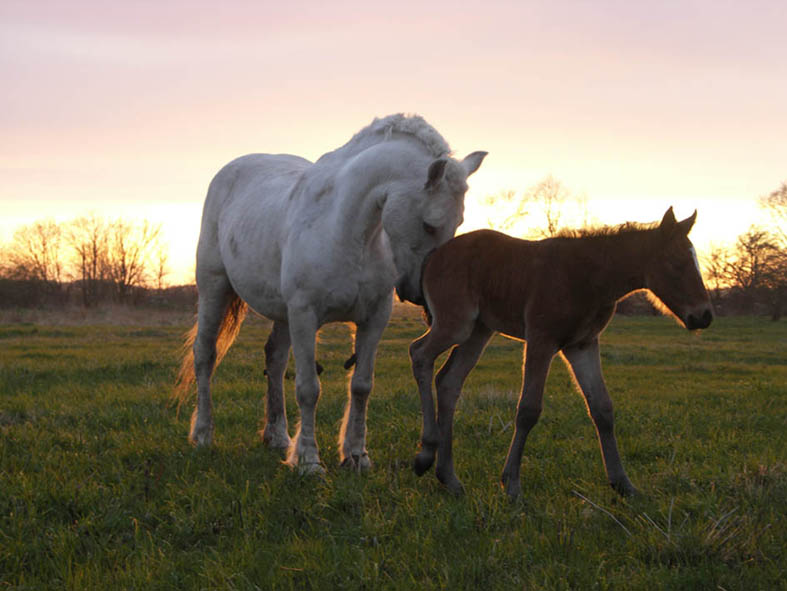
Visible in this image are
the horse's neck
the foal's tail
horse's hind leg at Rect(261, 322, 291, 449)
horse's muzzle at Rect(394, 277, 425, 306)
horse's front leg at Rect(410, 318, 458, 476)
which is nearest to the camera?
horse's front leg at Rect(410, 318, 458, 476)

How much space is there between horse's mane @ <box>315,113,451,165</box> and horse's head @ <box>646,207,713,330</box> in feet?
5.20

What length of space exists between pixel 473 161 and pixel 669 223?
1.45m

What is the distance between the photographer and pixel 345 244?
461cm

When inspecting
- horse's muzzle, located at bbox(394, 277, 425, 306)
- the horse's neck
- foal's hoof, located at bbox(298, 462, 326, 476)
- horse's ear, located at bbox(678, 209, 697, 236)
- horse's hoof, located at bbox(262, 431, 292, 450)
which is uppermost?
the horse's neck

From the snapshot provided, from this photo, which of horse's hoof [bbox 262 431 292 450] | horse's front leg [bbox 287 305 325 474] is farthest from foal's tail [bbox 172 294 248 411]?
horse's front leg [bbox 287 305 325 474]

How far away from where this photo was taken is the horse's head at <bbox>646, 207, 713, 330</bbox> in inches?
136

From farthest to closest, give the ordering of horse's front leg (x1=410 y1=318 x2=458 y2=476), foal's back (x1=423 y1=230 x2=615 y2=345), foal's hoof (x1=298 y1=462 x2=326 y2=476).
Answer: foal's hoof (x1=298 y1=462 x2=326 y2=476) → horse's front leg (x1=410 y1=318 x2=458 y2=476) → foal's back (x1=423 y1=230 x2=615 y2=345)

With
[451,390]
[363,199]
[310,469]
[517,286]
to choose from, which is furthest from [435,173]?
[310,469]

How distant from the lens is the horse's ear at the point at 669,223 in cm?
352

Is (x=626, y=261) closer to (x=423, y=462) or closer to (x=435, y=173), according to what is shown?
(x=435, y=173)

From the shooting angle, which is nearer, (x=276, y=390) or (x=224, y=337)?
(x=276, y=390)

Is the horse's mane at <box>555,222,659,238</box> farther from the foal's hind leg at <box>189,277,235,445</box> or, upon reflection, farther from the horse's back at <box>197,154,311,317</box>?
the foal's hind leg at <box>189,277,235,445</box>

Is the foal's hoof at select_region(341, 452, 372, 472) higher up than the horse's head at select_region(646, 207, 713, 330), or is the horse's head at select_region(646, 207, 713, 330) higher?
the horse's head at select_region(646, 207, 713, 330)

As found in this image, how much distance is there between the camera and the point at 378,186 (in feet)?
14.7
